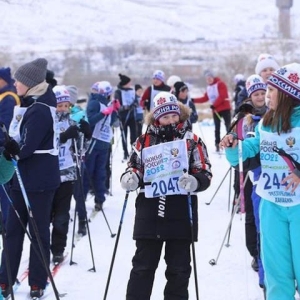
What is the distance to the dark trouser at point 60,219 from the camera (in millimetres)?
Answer: 5852

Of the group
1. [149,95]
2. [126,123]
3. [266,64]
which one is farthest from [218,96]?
[266,64]

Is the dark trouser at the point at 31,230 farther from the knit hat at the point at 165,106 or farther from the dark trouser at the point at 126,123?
the dark trouser at the point at 126,123

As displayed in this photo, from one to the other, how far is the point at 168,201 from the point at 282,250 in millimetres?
879

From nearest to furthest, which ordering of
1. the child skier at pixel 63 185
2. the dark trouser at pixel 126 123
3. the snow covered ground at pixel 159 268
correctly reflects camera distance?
the snow covered ground at pixel 159 268 < the child skier at pixel 63 185 < the dark trouser at pixel 126 123

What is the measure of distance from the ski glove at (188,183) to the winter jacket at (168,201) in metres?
0.06

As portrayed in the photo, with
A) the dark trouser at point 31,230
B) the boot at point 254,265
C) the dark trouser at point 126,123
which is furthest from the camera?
the dark trouser at point 126,123

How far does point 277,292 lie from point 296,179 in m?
0.73

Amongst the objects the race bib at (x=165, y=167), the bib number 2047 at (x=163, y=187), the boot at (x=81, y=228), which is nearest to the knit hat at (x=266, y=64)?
the race bib at (x=165, y=167)

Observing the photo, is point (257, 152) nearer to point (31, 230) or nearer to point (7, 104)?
point (31, 230)

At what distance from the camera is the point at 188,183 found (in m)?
3.79

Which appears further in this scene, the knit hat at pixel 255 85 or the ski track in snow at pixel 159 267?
the knit hat at pixel 255 85

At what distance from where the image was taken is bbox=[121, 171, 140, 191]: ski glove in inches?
152

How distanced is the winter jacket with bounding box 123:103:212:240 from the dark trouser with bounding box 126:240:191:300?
10cm

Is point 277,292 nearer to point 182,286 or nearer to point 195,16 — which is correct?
point 182,286
